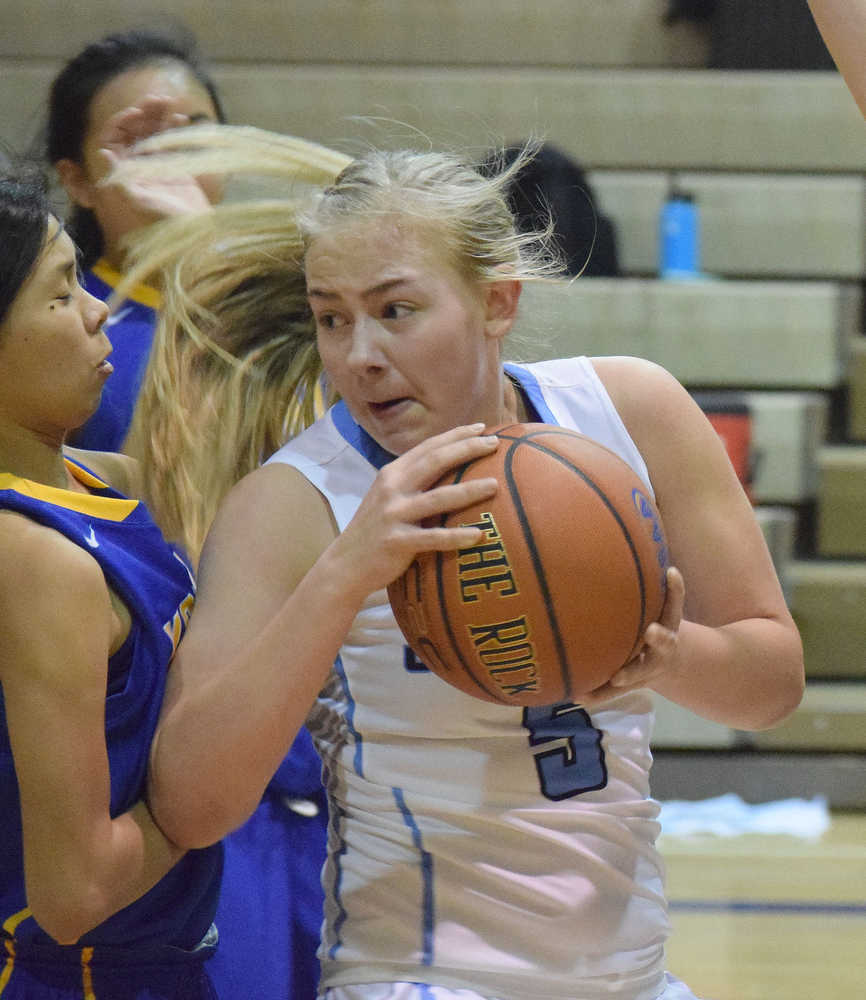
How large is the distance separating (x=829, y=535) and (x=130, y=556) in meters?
3.93

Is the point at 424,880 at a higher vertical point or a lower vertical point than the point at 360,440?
lower

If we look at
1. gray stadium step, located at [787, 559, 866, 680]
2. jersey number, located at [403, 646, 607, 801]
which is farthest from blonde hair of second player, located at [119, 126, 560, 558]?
gray stadium step, located at [787, 559, 866, 680]

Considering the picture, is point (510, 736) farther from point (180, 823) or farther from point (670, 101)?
point (670, 101)

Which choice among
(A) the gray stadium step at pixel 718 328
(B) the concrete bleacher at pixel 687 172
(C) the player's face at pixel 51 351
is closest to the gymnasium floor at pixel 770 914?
(B) the concrete bleacher at pixel 687 172

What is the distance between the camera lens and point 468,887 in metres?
1.60

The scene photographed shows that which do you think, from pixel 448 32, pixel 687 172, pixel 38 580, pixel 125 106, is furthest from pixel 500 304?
pixel 448 32

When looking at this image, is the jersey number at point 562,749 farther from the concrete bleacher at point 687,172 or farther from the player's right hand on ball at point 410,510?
the concrete bleacher at point 687,172

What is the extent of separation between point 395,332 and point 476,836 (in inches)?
22.3

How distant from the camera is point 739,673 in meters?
1.67

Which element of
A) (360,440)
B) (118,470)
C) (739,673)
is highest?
(360,440)

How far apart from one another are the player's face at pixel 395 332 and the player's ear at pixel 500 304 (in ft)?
0.19

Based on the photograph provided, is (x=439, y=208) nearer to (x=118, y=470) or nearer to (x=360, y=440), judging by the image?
(x=360, y=440)

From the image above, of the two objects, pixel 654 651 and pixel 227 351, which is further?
pixel 227 351

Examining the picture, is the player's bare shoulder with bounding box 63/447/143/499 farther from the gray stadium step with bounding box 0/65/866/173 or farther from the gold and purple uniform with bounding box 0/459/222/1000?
the gray stadium step with bounding box 0/65/866/173
